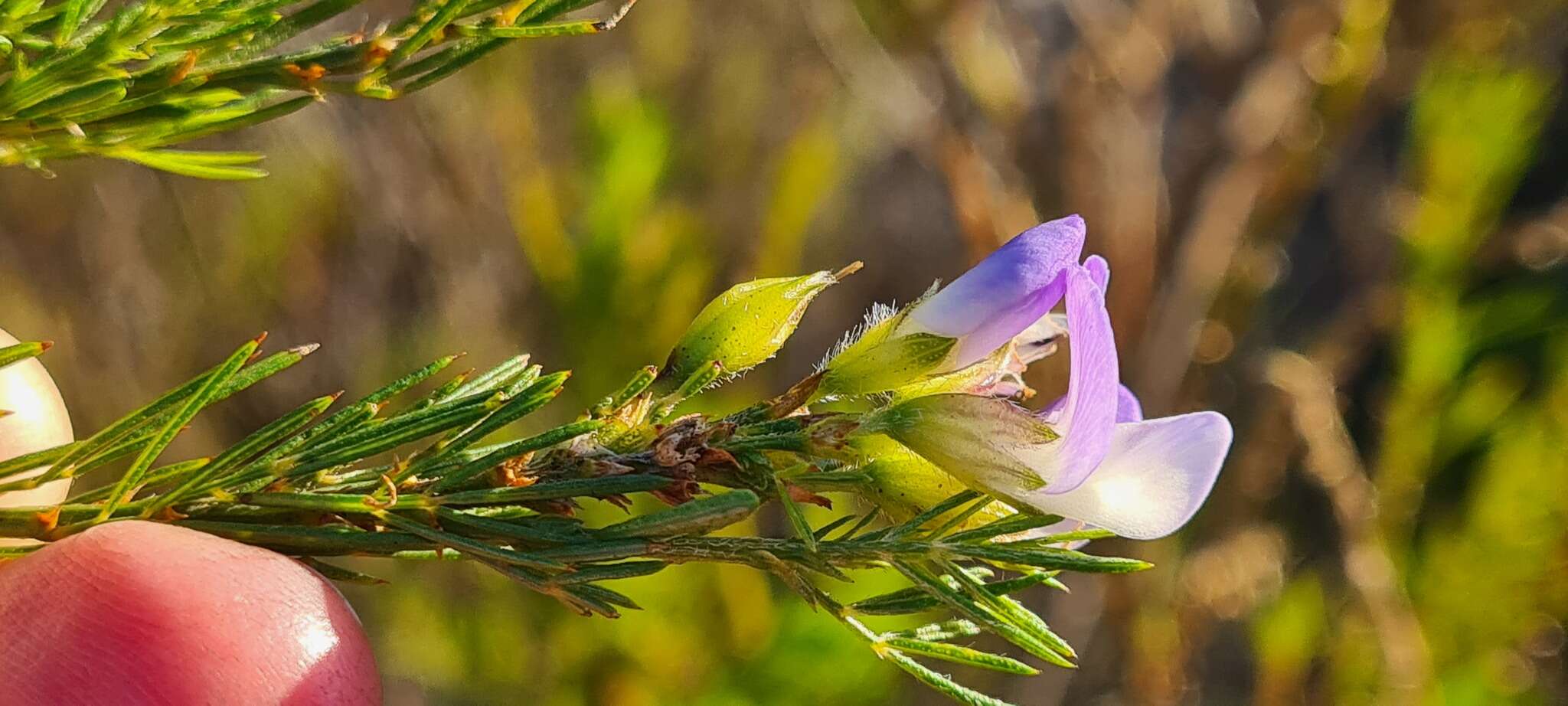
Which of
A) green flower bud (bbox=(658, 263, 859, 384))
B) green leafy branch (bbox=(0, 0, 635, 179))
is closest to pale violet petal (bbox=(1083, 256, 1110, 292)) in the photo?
green flower bud (bbox=(658, 263, 859, 384))

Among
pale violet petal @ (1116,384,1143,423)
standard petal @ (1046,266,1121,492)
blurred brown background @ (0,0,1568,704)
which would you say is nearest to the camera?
standard petal @ (1046,266,1121,492)

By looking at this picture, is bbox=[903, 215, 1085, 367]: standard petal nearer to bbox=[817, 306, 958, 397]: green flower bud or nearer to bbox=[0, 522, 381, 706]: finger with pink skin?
bbox=[817, 306, 958, 397]: green flower bud

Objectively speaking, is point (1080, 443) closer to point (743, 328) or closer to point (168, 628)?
point (743, 328)

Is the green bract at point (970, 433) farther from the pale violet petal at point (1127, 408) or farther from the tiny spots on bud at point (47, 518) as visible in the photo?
the tiny spots on bud at point (47, 518)

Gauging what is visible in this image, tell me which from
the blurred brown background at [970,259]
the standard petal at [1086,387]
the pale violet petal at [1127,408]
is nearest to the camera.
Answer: the standard petal at [1086,387]

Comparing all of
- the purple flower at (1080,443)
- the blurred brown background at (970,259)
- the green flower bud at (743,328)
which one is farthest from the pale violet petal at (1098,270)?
the blurred brown background at (970,259)

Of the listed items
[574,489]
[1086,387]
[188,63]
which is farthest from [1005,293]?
[188,63]
